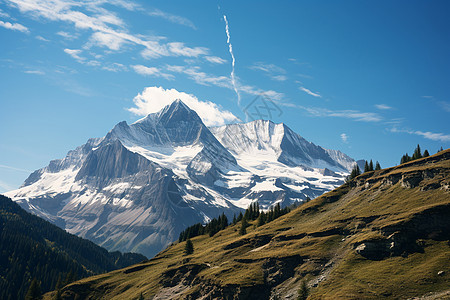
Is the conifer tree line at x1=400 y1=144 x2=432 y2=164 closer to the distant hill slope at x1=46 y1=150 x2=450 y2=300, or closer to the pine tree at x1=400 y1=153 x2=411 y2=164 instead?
the pine tree at x1=400 y1=153 x2=411 y2=164

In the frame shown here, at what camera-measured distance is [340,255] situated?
11619 centimetres

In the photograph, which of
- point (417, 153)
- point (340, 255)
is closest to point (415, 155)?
point (417, 153)

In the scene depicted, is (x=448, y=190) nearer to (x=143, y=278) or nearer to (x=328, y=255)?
(x=328, y=255)

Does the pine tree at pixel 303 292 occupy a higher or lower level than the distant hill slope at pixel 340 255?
lower

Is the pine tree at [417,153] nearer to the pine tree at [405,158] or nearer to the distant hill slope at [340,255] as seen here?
the pine tree at [405,158]

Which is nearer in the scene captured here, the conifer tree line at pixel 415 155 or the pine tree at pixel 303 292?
the pine tree at pixel 303 292

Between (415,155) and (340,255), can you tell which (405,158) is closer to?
(415,155)

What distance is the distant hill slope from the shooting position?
97.6 metres

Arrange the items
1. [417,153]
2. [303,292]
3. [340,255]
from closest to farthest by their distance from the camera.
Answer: [303,292] → [340,255] → [417,153]

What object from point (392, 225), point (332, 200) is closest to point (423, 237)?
point (392, 225)

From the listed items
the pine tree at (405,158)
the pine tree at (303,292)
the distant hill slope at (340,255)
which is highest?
the pine tree at (405,158)

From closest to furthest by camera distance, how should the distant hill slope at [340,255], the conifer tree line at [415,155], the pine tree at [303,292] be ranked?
1. the distant hill slope at [340,255]
2. the pine tree at [303,292]
3. the conifer tree line at [415,155]

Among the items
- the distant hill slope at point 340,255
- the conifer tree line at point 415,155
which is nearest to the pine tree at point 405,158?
the conifer tree line at point 415,155

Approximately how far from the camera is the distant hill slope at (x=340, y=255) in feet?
320
